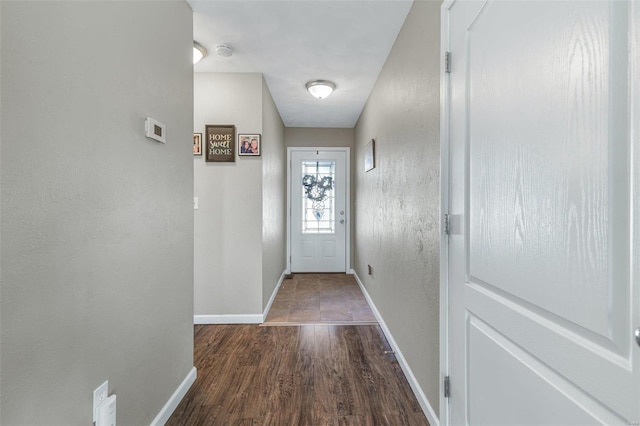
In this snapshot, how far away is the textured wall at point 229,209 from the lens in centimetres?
296

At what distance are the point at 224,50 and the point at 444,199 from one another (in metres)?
2.10

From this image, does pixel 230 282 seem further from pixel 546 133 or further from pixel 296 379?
pixel 546 133

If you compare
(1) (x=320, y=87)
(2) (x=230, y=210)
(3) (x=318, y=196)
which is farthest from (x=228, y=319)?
(3) (x=318, y=196)

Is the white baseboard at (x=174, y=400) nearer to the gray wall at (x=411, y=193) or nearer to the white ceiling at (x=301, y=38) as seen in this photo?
the gray wall at (x=411, y=193)

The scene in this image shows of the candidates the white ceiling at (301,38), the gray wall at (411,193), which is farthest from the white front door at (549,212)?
the white ceiling at (301,38)

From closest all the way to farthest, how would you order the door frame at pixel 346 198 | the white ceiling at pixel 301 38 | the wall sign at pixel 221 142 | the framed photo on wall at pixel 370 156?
the white ceiling at pixel 301 38 < the wall sign at pixel 221 142 < the framed photo on wall at pixel 370 156 < the door frame at pixel 346 198

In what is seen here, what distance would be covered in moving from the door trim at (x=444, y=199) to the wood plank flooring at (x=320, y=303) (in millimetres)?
1613

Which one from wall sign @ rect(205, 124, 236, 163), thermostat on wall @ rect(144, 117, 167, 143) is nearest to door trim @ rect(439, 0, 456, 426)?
thermostat on wall @ rect(144, 117, 167, 143)

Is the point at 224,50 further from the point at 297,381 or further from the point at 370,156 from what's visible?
the point at 297,381

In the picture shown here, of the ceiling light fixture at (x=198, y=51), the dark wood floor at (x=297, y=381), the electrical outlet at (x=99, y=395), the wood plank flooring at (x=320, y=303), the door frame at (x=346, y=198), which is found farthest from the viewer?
the door frame at (x=346, y=198)

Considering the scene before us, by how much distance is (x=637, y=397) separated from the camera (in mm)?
568

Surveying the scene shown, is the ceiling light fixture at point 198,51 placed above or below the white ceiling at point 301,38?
below

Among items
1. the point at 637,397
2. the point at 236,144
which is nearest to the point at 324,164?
the point at 236,144

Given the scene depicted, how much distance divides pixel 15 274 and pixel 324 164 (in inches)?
175
